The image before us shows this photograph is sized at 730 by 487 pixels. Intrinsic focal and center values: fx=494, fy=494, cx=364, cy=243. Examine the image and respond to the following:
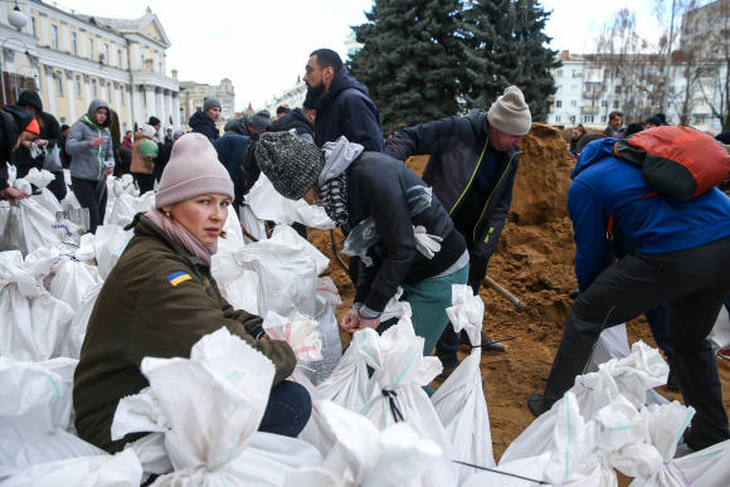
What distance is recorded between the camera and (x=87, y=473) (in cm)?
115

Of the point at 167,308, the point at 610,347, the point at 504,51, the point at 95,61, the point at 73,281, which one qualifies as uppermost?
the point at 95,61

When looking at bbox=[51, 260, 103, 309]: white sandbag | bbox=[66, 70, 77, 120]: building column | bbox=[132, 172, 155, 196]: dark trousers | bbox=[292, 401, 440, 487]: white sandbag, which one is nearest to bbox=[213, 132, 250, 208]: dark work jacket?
bbox=[51, 260, 103, 309]: white sandbag

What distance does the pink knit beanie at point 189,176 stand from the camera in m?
1.53

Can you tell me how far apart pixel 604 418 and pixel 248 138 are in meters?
4.36

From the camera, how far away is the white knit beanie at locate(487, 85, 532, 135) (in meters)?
2.81

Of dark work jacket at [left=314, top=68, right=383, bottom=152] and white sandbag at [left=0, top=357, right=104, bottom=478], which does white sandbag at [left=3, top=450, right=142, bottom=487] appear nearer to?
white sandbag at [left=0, top=357, right=104, bottom=478]

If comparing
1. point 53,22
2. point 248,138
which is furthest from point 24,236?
point 53,22

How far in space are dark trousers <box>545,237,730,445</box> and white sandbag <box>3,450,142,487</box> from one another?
6.39 ft

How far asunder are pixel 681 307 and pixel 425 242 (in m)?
1.20

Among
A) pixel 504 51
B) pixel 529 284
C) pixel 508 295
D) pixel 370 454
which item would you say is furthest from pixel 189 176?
pixel 504 51

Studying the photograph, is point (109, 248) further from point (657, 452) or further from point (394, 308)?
point (657, 452)

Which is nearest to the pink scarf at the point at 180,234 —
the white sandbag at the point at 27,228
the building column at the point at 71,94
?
the white sandbag at the point at 27,228

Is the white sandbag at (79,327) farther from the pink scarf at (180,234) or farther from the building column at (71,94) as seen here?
the building column at (71,94)

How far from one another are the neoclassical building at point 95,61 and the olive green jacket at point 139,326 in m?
28.1
